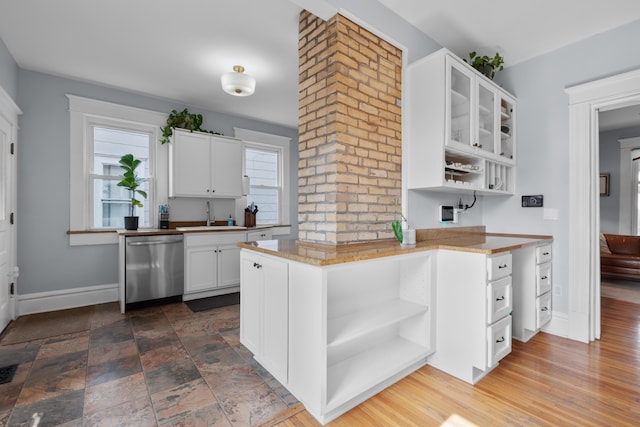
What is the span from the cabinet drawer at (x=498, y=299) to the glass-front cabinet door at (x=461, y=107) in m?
1.08

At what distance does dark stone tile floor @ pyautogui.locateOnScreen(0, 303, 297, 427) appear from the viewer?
5.38ft

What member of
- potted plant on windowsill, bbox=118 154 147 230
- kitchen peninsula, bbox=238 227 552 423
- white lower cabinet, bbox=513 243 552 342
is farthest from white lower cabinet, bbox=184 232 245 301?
white lower cabinet, bbox=513 243 552 342

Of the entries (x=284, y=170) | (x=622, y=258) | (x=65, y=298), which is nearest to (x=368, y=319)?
(x=65, y=298)

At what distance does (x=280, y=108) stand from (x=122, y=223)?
104 inches

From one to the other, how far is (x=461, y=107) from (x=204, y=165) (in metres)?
3.22

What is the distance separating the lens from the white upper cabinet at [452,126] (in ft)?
7.65

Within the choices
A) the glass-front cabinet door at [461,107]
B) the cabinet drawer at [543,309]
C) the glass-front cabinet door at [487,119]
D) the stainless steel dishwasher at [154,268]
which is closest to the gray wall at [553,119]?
the cabinet drawer at [543,309]

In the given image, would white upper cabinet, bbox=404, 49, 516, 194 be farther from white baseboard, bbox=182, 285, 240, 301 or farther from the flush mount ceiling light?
white baseboard, bbox=182, 285, 240, 301

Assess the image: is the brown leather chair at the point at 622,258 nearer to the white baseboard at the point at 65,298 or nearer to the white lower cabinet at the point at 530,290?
the white lower cabinet at the point at 530,290

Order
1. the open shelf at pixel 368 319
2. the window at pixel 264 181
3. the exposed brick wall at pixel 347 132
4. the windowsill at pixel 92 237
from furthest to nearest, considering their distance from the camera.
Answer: the window at pixel 264 181, the windowsill at pixel 92 237, the exposed brick wall at pixel 347 132, the open shelf at pixel 368 319

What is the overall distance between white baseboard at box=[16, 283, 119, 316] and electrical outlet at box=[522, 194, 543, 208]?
15.5ft

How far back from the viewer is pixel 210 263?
389cm

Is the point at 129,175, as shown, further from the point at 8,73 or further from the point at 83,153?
the point at 8,73

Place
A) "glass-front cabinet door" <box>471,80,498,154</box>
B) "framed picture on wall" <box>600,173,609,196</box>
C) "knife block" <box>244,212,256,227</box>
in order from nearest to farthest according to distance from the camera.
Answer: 1. "glass-front cabinet door" <box>471,80,498,154</box>
2. "knife block" <box>244,212,256,227</box>
3. "framed picture on wall" <box>600,173,609,196</box>
